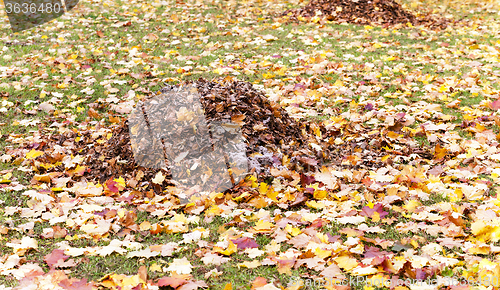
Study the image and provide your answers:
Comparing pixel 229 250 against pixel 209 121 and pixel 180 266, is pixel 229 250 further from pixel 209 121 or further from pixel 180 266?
pixel 209 121

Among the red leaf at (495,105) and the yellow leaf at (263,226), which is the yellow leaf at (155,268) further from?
the red leaf at (495,105)

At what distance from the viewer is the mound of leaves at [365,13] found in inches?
392

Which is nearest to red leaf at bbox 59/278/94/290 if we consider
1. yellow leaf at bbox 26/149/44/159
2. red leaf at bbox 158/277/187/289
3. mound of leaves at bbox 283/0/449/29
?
red leaf at bbox 158/277/187/289

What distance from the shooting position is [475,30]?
31.6ft

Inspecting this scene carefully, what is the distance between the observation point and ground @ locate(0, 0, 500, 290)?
3035 mm

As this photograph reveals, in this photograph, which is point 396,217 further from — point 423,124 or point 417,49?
point 417,49

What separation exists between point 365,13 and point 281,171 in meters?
7.22

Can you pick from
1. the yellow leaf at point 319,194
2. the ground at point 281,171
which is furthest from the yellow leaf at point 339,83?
the yellow leaf at point 319,194

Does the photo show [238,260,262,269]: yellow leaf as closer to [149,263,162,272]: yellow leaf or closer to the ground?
the ground

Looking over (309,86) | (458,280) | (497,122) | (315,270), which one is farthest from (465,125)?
(315,270)

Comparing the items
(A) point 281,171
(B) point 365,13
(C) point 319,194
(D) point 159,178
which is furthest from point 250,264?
(B) point 365,13

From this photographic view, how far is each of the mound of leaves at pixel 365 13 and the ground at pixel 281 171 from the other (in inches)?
21.0

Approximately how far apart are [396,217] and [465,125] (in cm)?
252

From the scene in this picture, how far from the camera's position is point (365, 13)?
10195 millimetres
